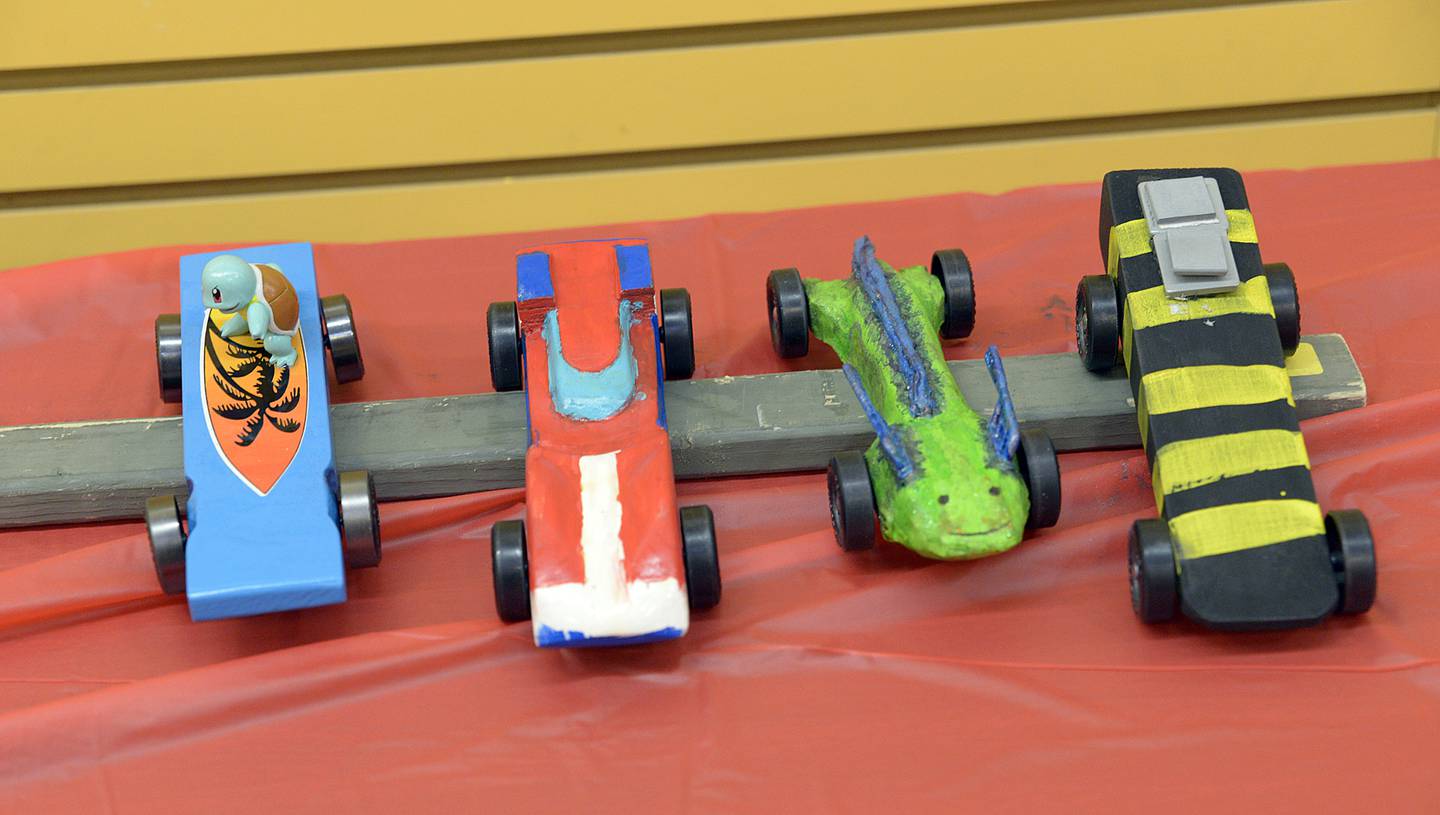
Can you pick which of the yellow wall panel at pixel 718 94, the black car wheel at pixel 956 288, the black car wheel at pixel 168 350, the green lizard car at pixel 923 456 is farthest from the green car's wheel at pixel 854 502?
the yellow wall panel at pixel 718 94

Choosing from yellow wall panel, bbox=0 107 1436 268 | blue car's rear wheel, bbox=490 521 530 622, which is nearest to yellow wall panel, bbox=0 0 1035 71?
yellow wall panel, bbox=0 107 1436 268

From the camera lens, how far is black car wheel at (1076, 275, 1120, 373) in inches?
73.9

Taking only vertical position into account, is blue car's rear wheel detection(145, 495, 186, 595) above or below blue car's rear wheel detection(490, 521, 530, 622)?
above

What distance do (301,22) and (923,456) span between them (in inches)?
59.4

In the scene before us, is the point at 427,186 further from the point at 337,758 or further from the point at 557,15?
the point at 337,758

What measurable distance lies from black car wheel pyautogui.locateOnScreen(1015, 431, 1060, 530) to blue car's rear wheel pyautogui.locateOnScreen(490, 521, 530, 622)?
1.96 ft

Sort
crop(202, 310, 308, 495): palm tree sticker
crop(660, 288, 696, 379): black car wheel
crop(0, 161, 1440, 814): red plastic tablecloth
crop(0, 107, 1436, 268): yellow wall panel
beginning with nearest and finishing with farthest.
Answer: crop(0, 161, 1440, 814): red plastic tablecloth
crop(202, 310, 308, 495): palm tree sticker
crop(660, 288, 696, 379): black car wheel
crop(0, 107, 1436, 268): yellow wall panel

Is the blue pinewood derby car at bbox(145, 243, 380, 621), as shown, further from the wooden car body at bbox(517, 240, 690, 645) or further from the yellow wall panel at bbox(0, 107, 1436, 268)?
the yellow wall panel at bbox(0, 107, 1436, 268)

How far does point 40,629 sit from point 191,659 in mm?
215

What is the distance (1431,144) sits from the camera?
9.29 ft

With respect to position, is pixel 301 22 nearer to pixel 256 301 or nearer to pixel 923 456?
pixel 256 301

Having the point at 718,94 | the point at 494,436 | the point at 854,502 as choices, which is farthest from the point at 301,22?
the point at 854,502

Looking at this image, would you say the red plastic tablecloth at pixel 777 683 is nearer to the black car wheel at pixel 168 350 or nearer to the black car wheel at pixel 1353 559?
the black car wheel at pixel 1353 559

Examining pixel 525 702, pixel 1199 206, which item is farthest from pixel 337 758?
pixel 1199 206
